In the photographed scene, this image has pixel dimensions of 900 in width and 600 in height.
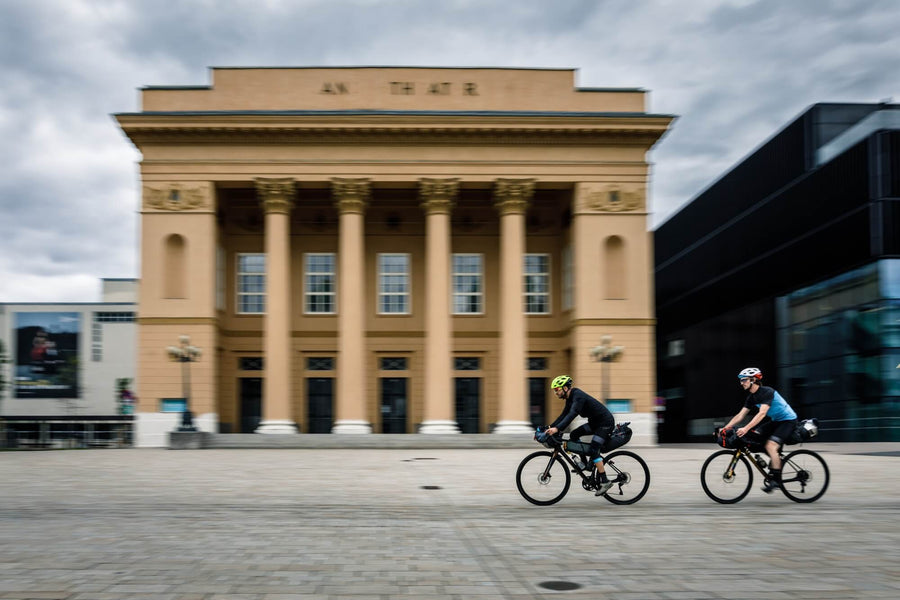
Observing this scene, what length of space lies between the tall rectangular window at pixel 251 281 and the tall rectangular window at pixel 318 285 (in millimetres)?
1900

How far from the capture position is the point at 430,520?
1126 centimetres

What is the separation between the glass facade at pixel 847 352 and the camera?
126ft

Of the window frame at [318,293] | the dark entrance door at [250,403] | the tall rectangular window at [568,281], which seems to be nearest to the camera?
the tall rectangular window at [568,281]

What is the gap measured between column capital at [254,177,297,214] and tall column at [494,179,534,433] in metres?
8.74

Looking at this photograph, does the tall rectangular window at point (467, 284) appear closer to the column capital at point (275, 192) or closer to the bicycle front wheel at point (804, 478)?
the column capital at point (275, 192)

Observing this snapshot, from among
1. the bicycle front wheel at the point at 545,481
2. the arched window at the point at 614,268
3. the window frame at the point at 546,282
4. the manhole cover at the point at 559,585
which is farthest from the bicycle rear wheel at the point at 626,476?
the window frame at the point at 546,282

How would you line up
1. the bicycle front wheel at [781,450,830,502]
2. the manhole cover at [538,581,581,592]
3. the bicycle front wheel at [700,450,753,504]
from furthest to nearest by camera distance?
the bicycle front wheel at [781,450,830,502] → the bicycle front wheel at [700,450,753,504] → the manhole cover at [538,581,581,592]

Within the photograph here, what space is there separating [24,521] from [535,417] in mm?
31757

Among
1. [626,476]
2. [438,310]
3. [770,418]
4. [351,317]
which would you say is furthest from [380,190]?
[770,418]

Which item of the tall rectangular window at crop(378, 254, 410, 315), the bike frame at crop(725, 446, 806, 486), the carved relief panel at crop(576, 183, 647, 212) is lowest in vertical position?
the bike frame at crop(725, 446, 806, 486)

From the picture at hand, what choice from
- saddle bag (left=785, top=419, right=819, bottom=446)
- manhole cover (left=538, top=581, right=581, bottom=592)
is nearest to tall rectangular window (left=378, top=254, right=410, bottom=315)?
saddle bag (left=785, top=419, right=819, bottom=446)

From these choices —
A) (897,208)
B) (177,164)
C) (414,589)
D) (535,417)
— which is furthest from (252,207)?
(414,589)

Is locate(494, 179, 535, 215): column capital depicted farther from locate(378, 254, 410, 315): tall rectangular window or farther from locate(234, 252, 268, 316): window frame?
locate(234, 252, 268, 316): window frame

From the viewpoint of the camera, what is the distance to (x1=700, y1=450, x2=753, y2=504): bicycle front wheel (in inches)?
489
